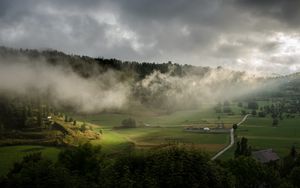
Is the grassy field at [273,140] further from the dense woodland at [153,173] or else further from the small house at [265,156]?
the dense woodland at [153,173]

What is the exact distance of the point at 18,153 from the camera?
460 feet

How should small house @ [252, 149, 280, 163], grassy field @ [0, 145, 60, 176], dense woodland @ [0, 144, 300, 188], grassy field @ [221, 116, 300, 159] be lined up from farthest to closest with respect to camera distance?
grassy field @ [221, 116, 300, 159] → grassy field @ [0, 145, 60, 176] → small house @ [252, 149, 280, 163] → dense woodland @ [0, 144, 300, 188]

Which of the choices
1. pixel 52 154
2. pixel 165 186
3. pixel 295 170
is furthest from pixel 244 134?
pixel 165 186

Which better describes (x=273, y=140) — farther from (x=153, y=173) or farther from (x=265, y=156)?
(x=153, y=173)

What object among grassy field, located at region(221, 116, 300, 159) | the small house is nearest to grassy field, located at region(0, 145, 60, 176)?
grassy field, located at region(221, 116, 300, 159)

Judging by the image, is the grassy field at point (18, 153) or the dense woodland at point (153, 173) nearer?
the dense woodland at point (153, 173)

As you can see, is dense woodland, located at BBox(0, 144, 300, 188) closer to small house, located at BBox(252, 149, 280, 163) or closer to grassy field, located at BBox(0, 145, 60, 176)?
small house, located at BBox(252, 149, 280, 163)

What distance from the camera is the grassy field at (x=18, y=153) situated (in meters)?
127

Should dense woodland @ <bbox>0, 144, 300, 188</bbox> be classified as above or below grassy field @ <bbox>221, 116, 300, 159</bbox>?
above

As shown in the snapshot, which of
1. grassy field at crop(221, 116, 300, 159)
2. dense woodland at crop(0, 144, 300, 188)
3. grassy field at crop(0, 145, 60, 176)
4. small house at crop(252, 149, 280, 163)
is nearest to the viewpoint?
dense woodland at crop(0, 144, 300, 188)

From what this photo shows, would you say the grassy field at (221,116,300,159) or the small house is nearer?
the small house

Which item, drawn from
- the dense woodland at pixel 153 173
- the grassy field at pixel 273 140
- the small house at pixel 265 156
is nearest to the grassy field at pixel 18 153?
the dense woodland at pixel 153 173

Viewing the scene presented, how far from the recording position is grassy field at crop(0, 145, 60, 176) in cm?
12652

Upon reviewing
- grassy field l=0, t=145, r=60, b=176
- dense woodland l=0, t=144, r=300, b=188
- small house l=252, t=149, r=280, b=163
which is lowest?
grassy field l=0, t=145, r=60, b=176
